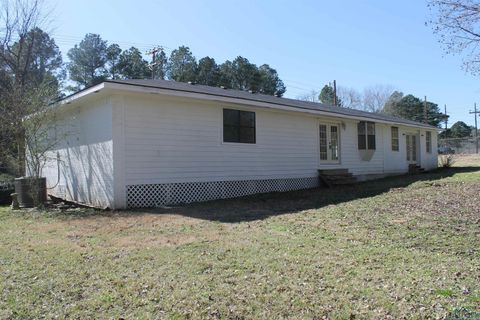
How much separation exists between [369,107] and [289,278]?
61.9 metres

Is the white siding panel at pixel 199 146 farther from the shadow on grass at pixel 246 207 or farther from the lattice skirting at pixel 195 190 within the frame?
the shadow on grass at pixel 246 207

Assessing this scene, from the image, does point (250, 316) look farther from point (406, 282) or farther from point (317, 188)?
point (317, 188)

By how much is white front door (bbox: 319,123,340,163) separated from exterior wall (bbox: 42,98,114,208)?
874 cm

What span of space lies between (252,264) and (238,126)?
8300 mm

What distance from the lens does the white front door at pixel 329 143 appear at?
16812 millimetres

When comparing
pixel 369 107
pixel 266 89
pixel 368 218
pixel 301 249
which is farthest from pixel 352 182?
pixel 369 107

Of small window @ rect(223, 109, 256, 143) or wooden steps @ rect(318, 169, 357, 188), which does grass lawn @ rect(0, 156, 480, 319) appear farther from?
wooden steps @ rect(318, 169, 357, 188)

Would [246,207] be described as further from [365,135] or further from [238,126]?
[365,135]

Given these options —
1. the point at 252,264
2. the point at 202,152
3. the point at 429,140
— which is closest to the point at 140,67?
the point at 429,140

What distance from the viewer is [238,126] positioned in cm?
1334

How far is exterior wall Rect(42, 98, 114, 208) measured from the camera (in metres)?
11.0

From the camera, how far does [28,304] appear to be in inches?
165

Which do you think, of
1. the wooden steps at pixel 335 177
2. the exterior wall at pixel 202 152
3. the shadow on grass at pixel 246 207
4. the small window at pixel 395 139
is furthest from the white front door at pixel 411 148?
the shadow on grass at pixel 246 207

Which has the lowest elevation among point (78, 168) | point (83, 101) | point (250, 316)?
point (250, 316)
